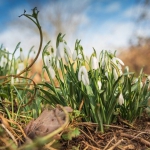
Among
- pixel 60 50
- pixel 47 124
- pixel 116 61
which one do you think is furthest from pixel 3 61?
pixel 47 124

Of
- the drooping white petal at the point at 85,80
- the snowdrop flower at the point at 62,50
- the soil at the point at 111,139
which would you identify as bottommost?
the soil at the point at 111,139

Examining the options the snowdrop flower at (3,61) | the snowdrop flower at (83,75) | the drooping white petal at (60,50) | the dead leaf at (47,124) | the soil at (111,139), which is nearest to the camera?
the dead leaf at (47,124)

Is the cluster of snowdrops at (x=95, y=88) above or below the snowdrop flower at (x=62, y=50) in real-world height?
below

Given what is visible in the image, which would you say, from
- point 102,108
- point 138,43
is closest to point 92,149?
point 102,108

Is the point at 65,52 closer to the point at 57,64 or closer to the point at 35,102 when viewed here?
the point at 57,64

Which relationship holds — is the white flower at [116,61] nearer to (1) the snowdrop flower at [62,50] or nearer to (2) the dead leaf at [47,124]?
(1) the snowdrop flower at [62,50]

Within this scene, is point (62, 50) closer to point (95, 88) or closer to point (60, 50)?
point (60, 50)

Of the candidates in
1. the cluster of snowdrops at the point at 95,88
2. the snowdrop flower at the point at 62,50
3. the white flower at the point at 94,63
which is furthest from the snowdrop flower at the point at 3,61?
the white flower at the point at 94,63

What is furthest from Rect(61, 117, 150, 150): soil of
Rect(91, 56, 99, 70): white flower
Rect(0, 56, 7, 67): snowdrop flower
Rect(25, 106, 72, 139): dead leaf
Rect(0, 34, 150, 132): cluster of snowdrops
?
Rect(0, 56, 7, 67): snowdrop flower

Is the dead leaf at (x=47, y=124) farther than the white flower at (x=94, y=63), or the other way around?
the white flower at (x=94, y=63)

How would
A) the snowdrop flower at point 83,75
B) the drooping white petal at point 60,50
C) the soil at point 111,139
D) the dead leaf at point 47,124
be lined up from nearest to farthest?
the dead leaf at point 47,124 → the soil at point 111,139 → the snowdrop flower at point 83,75 → the drooping white petal at point 60,50

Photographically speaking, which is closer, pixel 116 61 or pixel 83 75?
pixel 83 75
